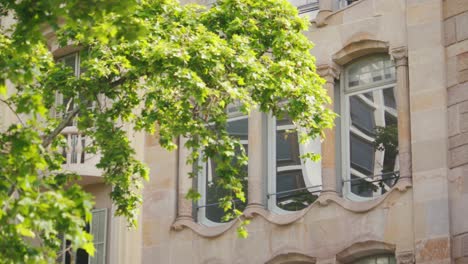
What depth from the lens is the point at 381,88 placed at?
92.6 ft

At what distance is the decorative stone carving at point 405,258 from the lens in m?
26.2

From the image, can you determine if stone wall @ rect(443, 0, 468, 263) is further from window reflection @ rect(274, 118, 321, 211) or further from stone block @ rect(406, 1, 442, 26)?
window reflection @ rect(274, 118, 321, 211)

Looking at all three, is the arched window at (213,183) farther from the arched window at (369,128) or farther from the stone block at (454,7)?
the stone block at (454,7)

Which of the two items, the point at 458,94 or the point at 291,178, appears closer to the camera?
the point at 458,94

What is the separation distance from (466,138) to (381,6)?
11.5 ft

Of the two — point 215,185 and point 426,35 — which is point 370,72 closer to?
point 426,35

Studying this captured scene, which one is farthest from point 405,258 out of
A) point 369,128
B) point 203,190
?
point 203,190

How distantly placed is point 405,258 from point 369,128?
118 inches

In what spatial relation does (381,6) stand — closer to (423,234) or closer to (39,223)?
(423,234)

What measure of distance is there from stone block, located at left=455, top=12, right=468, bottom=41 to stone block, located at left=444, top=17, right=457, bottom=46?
82 mm

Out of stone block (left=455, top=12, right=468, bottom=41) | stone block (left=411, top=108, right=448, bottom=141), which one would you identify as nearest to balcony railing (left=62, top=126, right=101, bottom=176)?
stone block (left=411, top=108, right=448, bottom=141)

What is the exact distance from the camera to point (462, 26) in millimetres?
26891

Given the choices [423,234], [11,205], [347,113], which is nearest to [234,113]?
[347,113]

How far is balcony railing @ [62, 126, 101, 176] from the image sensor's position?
30.0m
